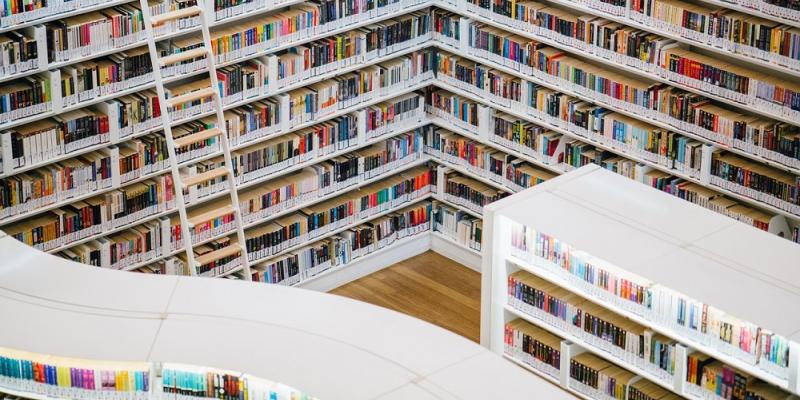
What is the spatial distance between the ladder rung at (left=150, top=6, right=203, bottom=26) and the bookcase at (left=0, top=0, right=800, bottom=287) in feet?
0.06

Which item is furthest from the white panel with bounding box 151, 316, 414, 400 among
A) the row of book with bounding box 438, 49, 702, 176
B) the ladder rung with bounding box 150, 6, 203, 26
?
the row of book with bounding box 438, 49, 702, 176

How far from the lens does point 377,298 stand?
10.5m

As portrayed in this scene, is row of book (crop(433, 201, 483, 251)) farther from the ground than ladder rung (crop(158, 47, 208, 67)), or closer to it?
closer to it

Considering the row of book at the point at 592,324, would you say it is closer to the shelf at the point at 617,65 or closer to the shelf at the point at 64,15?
the shelf at the point at 617,65

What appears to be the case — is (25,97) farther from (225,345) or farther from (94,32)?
(225,345)

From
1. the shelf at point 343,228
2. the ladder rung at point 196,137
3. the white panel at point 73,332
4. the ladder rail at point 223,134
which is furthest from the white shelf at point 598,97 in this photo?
the white panel at point 73,332

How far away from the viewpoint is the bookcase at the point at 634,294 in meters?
7.07

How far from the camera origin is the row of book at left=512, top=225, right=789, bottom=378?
702 centimetres

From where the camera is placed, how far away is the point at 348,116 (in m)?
10.2

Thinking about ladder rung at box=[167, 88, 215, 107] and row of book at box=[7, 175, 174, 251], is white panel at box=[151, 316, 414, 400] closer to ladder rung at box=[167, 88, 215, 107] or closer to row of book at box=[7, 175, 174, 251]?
ladder rung at box=[167, 88, 215, 107]

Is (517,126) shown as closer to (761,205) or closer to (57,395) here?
(761,205)

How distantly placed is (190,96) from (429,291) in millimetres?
A: 2840

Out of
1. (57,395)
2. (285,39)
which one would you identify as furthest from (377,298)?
(57,395)

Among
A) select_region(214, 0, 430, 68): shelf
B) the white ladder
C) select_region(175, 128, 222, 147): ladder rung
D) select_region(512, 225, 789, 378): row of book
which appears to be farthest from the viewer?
select_region(214, 0, 430, 68): shelf
